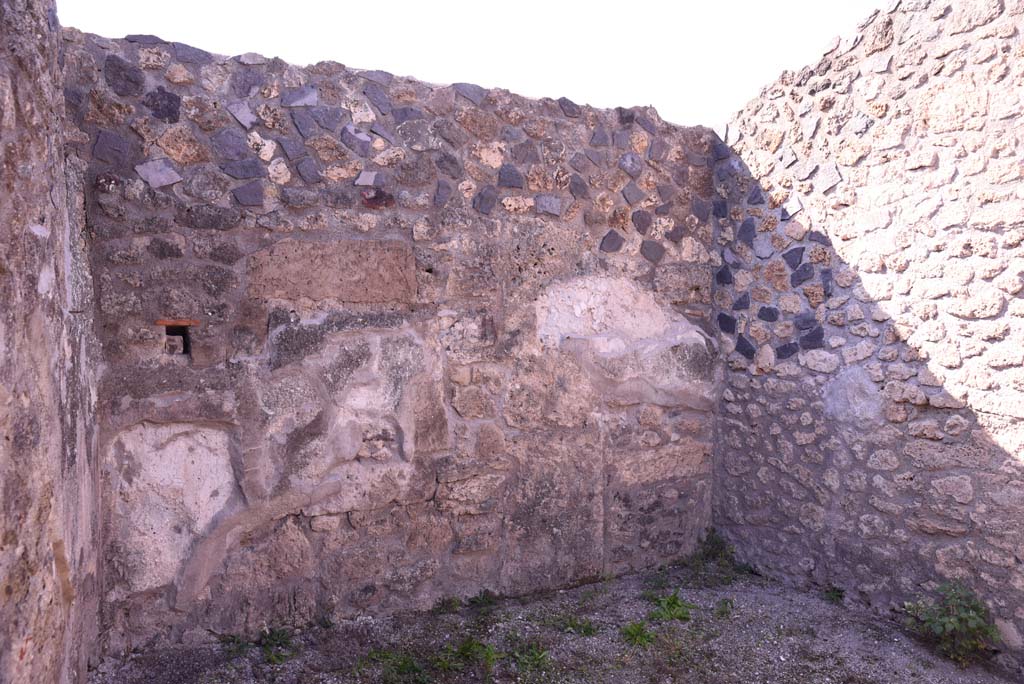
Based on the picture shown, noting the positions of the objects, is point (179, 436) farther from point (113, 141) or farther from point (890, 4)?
point (890, 4)

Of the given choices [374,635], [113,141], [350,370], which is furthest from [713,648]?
[113,141]

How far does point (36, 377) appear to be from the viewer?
1.60 m

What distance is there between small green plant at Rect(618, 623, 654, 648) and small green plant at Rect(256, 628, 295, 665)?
1.25m

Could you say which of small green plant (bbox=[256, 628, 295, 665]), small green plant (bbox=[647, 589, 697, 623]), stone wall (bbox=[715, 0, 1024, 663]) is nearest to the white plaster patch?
small green plant (bbox=[256, 628, 295, 665])

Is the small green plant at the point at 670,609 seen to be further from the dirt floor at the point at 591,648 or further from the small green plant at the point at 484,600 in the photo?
the small green plant at the point at 484,600

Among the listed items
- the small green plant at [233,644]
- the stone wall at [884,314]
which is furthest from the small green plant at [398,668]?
the stone wall at [884,314]

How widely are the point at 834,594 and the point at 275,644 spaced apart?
7.48ft

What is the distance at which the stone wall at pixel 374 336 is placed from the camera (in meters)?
2.59

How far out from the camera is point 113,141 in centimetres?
252

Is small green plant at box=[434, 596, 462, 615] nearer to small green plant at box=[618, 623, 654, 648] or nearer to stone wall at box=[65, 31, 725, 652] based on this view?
stone wall at box=[65, 31, 725, 652]

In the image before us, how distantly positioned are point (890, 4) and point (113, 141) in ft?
9.66

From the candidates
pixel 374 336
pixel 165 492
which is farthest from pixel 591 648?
pixel 165 492

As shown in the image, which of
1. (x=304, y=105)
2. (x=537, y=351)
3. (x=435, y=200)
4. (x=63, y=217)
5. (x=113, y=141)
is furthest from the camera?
(x=537, y=351)

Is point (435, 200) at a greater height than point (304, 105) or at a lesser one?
lesser
